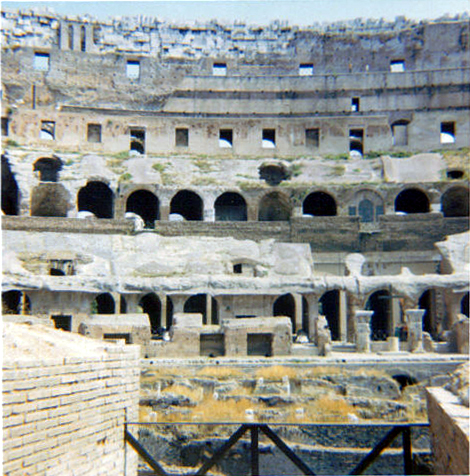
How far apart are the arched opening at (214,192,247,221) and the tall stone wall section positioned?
29.4 meters

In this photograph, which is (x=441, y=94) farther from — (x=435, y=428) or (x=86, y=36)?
(x=435, y=428)

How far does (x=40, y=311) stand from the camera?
21094mm

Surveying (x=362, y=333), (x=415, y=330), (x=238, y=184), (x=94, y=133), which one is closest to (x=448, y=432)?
(x=362, y=333)

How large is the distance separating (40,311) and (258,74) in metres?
28.2

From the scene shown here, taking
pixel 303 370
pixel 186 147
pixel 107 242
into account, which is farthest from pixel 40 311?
pixel 186 147

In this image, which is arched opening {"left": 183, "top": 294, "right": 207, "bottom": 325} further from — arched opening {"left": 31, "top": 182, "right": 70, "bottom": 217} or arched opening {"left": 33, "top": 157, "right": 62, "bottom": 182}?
arched opening {"left": 33, "top": 157, "right": 62, "bottom": 182}

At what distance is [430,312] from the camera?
25.7 m

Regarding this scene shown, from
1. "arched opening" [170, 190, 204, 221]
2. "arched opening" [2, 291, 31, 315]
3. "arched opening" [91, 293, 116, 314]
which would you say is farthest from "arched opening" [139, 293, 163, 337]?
"arched opening" [170, 190, 204, 221]

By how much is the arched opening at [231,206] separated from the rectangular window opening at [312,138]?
6675 mm

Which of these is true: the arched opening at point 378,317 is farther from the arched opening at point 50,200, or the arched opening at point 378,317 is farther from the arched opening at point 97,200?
the arched opening at point 50,200

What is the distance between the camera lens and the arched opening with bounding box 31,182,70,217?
104 feet

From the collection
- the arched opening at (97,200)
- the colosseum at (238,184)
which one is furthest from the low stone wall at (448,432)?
the arched opening at (97,200)

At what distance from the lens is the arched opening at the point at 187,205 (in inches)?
1410

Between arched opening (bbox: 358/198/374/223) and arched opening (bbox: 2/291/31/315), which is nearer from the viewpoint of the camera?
arched opening (bbox: 2/291/31/315)
